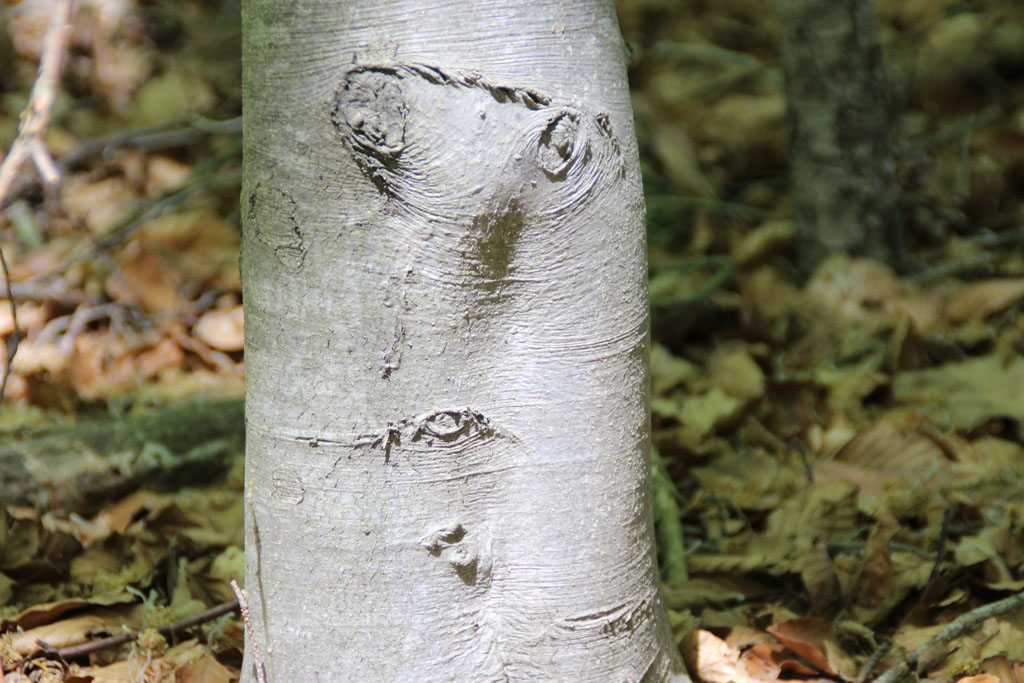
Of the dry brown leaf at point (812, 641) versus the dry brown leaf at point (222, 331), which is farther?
the dry brown leaf at point (222, 331)

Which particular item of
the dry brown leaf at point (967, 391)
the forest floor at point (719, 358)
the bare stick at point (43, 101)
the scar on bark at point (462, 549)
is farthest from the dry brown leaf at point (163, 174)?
the bare stick at point (43, 101)

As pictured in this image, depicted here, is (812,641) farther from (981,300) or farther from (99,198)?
(99,198)

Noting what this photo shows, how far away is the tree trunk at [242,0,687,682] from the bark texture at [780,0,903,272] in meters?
1.93

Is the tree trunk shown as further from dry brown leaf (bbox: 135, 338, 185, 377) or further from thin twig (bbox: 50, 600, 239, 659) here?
dry brown leaf (bbox: 135, 338, 185, 377)

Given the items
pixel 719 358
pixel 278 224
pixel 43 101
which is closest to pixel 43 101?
pixel 43 101

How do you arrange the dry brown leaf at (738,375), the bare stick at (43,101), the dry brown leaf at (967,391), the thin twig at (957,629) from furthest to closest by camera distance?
1. the dry brown leaf at (738,375)
2. the dry brown leaf at (967,391)
3. the thin twig at (957,629)
4. the bare stick at (43,101)

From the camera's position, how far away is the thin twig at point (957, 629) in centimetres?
141

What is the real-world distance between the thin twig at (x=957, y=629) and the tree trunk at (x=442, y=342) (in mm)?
423

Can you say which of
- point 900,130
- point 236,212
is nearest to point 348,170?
point 236,212

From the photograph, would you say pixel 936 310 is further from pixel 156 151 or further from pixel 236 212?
pixel 156 151

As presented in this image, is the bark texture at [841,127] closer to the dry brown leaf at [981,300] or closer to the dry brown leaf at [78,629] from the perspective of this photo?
the dry brown leaf at [981,300]

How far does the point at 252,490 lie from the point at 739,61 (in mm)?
3677

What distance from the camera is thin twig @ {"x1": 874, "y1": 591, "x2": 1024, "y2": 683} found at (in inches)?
55.6

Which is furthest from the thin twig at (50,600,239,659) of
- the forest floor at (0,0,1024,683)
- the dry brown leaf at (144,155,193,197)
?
the dry brown leaf at (144,155,193,197)
